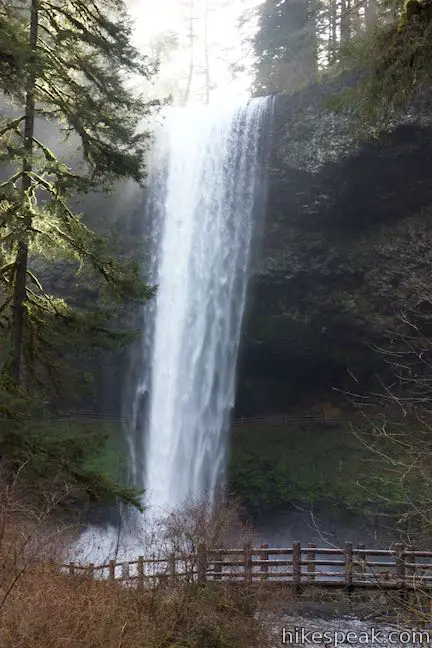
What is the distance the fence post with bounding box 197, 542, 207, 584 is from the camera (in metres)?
9.41

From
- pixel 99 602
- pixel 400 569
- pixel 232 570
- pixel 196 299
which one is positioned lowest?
pixel 99 602

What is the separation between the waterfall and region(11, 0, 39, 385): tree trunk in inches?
623

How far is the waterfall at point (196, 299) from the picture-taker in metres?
23.2

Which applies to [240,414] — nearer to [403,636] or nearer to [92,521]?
[92,521]

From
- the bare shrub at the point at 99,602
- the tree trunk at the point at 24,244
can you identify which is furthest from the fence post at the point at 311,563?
the tree trunk at the point at 24,244

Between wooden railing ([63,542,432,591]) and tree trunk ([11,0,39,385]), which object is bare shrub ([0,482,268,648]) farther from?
tree trunk ([11,0,39,385])

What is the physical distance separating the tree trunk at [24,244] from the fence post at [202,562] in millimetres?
4327

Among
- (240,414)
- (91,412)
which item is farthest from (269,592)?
(91,412)

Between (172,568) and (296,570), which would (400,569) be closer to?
(296,570)

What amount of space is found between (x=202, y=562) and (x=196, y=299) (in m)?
15.6

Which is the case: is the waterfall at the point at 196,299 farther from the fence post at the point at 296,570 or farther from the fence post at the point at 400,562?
the fence post at the point at 400,562

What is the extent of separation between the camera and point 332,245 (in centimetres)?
2322

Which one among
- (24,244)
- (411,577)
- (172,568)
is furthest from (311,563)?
(24,244)

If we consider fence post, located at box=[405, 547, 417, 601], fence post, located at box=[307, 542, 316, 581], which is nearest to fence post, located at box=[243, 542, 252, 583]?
fence post, located at box=[307, 542, 316, 581]
